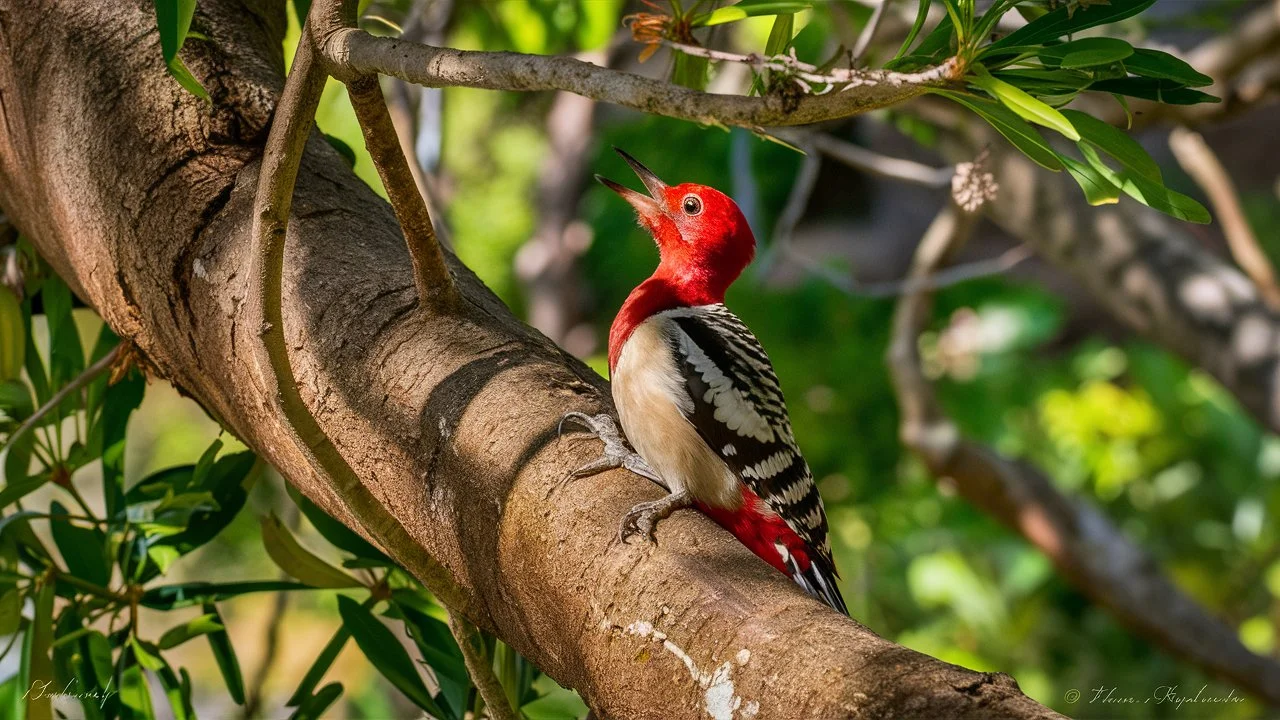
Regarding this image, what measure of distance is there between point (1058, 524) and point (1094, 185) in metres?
3.42

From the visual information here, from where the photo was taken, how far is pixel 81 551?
182cm

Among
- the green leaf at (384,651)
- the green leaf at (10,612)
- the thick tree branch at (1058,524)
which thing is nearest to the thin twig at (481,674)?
the green leaf at (384,651)

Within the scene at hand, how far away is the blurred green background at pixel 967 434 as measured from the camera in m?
4.64

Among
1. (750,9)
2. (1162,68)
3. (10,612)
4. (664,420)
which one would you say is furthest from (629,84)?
(10,612)

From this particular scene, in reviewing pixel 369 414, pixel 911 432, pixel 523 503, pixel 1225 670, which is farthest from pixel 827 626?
Result: pixel 1225 670

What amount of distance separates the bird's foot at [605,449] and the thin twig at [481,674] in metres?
0.26

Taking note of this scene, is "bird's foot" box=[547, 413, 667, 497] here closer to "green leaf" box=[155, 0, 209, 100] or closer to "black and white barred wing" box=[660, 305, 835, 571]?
"black and white barred wing" box=[660, 305, 835, 571]

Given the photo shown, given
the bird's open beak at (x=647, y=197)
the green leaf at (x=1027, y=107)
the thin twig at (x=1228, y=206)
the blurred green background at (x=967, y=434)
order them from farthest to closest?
the blurred green background at (x=967, y=434) → the thin twig at (x=1228, y=206) → the bird's open beak at (x=647, y=197) → the green leaf at (x=1027, y=107)

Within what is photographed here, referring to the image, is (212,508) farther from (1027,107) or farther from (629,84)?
(1027,107)

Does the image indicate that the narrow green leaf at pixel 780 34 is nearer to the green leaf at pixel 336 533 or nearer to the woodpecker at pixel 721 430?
the woodpecker at pixel 721 430

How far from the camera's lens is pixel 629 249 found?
6.43m

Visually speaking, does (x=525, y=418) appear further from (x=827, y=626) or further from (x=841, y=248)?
(x=841, y=248)

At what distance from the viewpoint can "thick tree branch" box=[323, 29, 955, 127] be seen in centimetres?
92

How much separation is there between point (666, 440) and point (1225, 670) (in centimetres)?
322
